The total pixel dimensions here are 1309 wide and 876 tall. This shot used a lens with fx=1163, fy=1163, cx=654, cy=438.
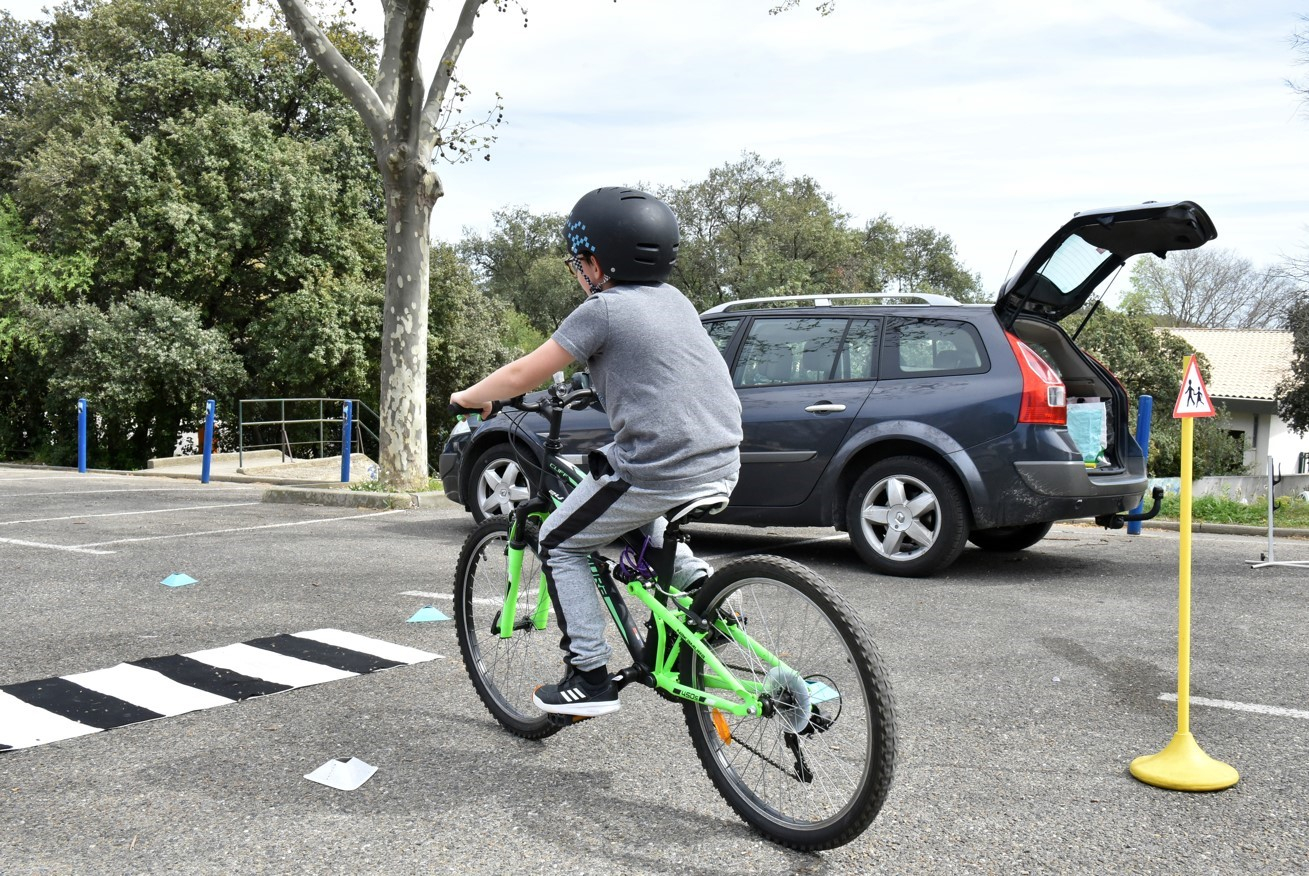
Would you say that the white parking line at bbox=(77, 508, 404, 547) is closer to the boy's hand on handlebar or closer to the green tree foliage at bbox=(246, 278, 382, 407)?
the boy's hand on handlebar

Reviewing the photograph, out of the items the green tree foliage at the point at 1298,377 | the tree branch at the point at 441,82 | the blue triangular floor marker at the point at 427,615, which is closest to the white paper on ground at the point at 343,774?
the blue triangular floor marker at the point at 427,615

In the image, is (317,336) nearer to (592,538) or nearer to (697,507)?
(592,538)

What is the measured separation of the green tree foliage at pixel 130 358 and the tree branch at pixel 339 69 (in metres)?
13.8

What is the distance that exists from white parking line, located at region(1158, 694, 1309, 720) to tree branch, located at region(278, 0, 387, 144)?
1161cm

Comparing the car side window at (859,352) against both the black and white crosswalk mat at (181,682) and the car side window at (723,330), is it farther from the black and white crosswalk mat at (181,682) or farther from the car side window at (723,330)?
the black and white crosswalk mat at (181,682)

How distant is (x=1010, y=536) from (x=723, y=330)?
8.34 feet

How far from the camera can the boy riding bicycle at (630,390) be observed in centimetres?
324

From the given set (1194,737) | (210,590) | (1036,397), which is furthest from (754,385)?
(1194,737)

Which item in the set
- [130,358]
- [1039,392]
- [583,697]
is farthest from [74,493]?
[130,358]

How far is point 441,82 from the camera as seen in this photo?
13961 millimetres

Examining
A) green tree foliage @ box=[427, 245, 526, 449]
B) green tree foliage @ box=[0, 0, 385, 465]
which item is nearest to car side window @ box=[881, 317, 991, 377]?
green tree foliage @ box=[0, 0, 385, 465]

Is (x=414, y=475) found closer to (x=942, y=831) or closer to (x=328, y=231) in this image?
(x=942, y=831)

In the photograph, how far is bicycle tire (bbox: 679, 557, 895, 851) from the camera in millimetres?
2869

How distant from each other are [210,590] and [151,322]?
70.8ft
